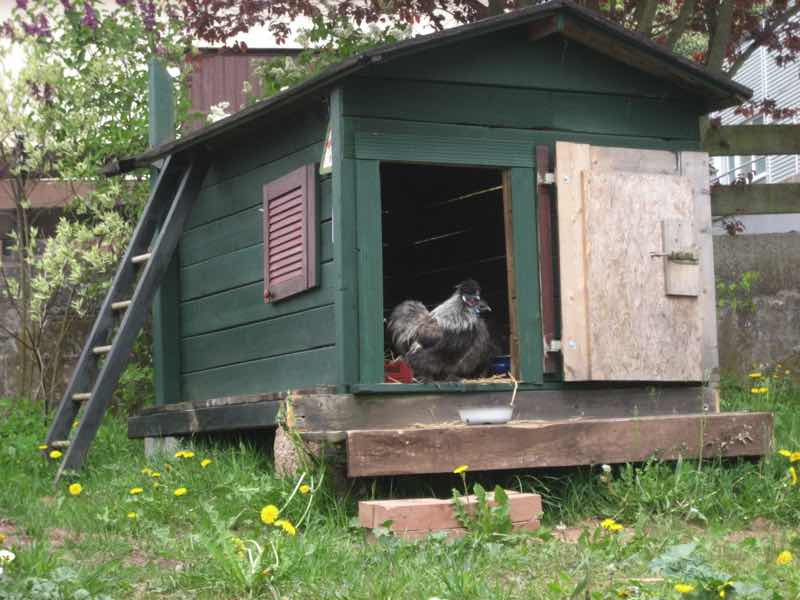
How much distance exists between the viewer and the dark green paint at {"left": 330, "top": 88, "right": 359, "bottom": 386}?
7438mm

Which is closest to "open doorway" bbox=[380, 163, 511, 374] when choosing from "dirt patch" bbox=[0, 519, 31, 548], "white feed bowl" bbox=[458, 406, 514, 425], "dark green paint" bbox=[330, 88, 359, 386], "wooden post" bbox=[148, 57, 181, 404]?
"wooden post" bbox=[148, 57, 181, 404]

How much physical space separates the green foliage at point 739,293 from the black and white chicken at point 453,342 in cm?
435

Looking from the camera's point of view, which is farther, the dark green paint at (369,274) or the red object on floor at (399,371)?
the red object on floor at (399,371)

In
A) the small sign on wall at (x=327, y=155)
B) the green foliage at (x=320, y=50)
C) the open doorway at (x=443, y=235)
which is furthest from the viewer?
the green foliage at (x=320, y=50)

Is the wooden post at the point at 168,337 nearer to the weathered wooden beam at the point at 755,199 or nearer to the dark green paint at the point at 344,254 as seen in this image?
the dark green paint at the point at 344,254

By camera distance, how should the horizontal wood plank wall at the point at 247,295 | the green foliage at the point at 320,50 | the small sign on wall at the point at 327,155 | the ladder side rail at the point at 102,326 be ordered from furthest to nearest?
the green foliage at the point at 320,50
the ladder side rail at the point at 102,326
the horizontal wood plank wall at the point at 247,295
the small sign on wall at the point at 327,155

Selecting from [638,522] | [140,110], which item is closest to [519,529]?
[638,522]

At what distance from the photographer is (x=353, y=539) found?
619cm

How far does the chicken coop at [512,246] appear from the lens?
7414 millimetres

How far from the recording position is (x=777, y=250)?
12508 mm

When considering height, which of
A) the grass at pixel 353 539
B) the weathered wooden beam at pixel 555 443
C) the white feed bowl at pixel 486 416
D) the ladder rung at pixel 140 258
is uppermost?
the ladder rung at pixel 140 258

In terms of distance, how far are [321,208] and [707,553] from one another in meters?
3.35

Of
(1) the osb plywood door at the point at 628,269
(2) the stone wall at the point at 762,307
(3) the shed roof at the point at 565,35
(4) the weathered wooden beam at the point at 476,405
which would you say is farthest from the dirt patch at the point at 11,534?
(2) the stone wall at the point at 762,307

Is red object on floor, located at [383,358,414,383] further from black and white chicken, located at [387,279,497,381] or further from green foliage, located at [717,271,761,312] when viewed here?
green foliage, located at [717,271,761,312]
